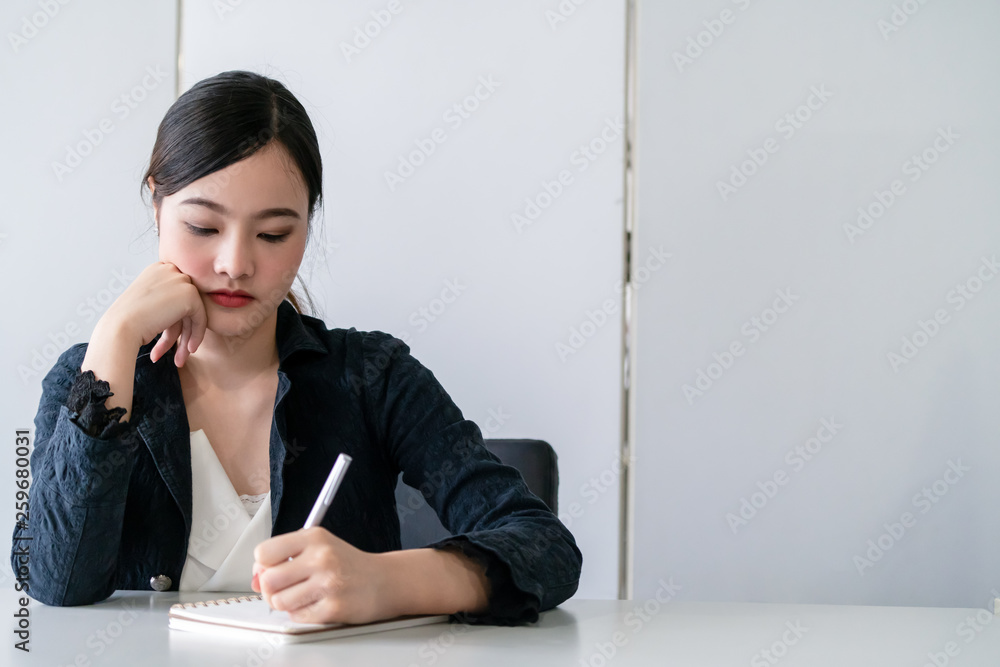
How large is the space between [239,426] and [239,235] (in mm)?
297

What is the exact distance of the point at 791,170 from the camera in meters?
1.97

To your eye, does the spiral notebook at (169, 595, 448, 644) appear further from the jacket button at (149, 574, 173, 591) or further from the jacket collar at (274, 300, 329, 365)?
the jacket collar at (274, 300, 329, 365)

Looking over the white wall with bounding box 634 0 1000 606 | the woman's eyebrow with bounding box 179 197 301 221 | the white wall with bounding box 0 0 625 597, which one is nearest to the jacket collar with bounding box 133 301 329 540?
the woman's eyebrow with bounding box 179 197 301 221

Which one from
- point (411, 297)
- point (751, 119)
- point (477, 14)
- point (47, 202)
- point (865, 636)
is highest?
point (477, 14)

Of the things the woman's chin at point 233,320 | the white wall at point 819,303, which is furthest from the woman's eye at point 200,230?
the white wall at point 819,303

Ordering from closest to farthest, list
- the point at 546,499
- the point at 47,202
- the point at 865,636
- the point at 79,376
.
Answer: the point at 865,636
the point at 79,376
the point at 546,499
the point at 47,202

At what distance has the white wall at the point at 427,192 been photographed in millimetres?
1995

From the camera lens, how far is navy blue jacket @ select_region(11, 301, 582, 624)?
3.24ft

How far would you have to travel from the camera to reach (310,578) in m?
0.77

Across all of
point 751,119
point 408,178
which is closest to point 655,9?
point 751,119

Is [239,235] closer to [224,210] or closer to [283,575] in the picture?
[224,210]

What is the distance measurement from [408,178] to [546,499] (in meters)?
0.94

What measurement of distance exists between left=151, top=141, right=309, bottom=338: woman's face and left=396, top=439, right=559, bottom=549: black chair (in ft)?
1.42

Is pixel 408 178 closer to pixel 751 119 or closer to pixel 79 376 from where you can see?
pixel 751 119
